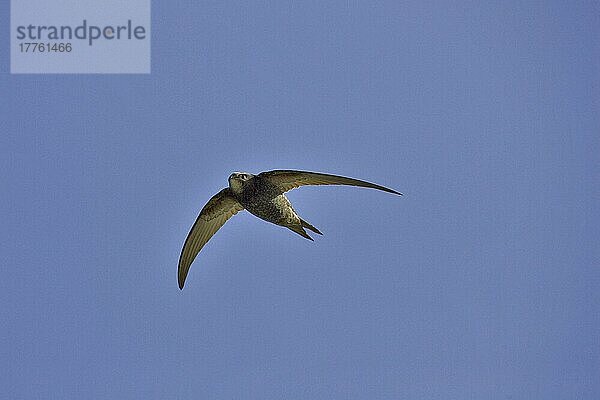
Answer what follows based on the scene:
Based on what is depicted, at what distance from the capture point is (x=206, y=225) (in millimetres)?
12188

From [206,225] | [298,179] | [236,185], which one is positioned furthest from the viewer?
[206,225]

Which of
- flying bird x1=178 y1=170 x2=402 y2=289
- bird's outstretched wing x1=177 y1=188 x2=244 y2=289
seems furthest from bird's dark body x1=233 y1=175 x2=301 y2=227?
bird's outstretched wing x1=177 y1=188 x2=244 y2=289

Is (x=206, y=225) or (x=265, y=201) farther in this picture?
(x=206, y=225)

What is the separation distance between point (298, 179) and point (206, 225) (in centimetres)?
184

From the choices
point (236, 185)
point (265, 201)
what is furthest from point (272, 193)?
point (236, 185)

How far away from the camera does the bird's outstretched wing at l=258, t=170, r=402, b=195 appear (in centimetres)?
1052

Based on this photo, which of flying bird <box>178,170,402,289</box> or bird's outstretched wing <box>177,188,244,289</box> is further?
bird's outstretched wing <box>177,188,244,289</box>

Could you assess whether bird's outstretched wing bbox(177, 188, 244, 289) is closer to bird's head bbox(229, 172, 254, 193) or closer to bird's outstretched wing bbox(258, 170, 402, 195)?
bird's head bbox(229, 172, 254, 193)

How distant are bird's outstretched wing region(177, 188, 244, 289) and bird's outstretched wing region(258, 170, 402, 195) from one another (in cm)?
99

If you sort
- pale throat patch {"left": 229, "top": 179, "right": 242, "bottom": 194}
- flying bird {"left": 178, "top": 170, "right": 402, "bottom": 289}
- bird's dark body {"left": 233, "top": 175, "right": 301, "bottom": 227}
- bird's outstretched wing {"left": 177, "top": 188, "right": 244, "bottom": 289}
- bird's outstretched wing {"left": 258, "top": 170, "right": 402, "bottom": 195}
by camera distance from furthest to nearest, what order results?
bird's outstretched wing {"left": 177, "top": 188, "right": 244, "bottom": 289}
pale throat patch {"left": 229, "top": 179, "right": 242, "bottom": 194}
bird's dark body {"left": 233, "top": 175, "right": 301, "bottom": 227}
flying bird {"left": 178, "top": 170, "right": 402, "bottom": 289}
bird's outstretched wing {"left": 258, "top": 170, "right": 402, "bottom": 195}

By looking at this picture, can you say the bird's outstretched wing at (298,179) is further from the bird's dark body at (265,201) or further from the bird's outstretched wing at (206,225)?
the bird's outstretched wing at (206,225)

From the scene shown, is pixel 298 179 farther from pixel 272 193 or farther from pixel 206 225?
pixel 206 225

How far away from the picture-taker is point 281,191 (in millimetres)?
11086

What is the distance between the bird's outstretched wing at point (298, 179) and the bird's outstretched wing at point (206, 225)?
38.8 inches
